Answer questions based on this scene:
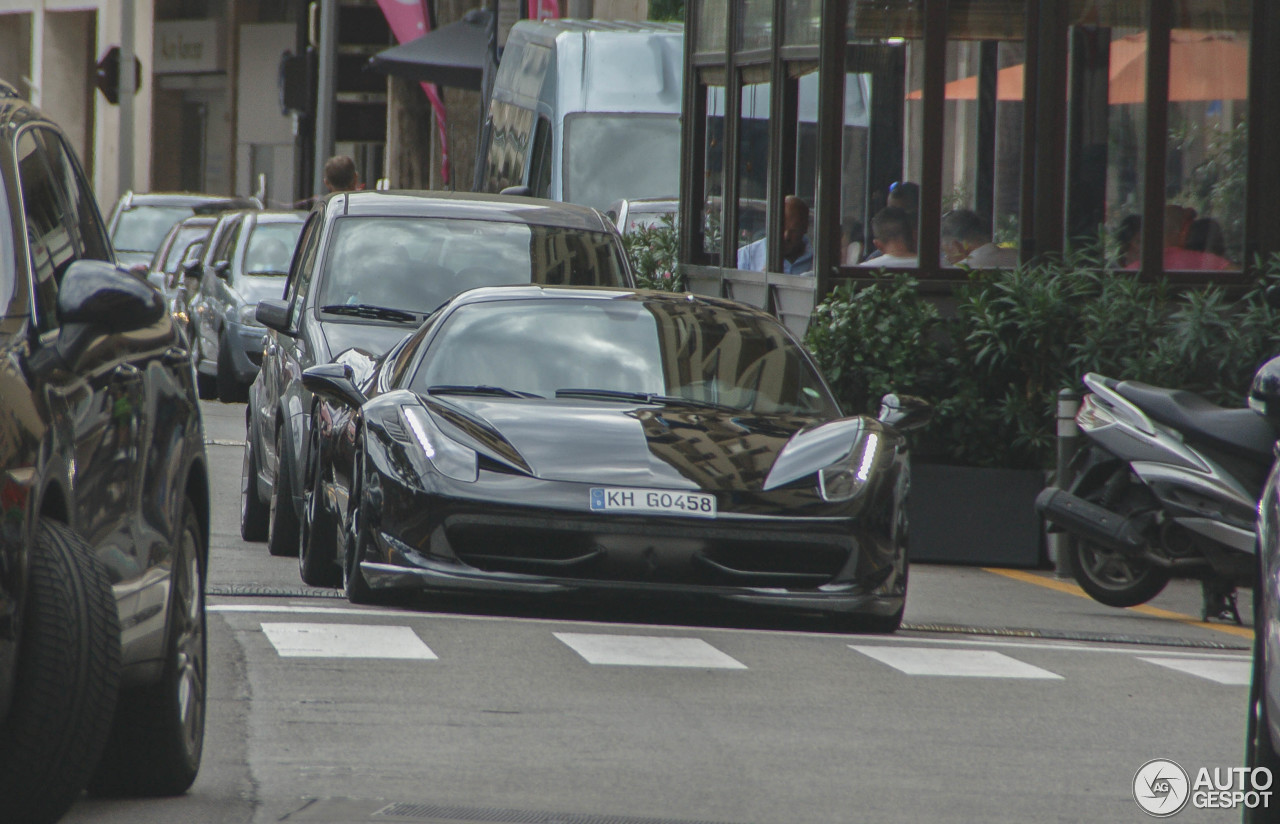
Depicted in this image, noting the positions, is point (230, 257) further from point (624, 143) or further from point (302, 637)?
point (302, 637)

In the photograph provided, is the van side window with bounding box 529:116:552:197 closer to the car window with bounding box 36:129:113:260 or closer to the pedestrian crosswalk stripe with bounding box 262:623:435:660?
the pedestrian crosswalk stripe with bounding box 262:623:435:660

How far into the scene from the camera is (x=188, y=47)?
5531cm

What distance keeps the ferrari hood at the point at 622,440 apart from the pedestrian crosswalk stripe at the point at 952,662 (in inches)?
41.8

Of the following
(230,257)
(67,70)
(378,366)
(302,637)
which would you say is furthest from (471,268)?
(67,70)

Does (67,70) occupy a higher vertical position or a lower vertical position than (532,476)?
higher

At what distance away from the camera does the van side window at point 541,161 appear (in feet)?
64.6

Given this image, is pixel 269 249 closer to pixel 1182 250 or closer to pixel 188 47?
pixel 1182 250

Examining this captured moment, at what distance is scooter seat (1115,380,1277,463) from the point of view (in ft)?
34.7

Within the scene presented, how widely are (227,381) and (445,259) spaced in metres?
9.97

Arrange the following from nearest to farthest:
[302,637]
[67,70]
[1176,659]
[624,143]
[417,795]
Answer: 1. [417,795]
2. [302,637]
3. [1176,659]
4. [624,143]
5. [67,70]

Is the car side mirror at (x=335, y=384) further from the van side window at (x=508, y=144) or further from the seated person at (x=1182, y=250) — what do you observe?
the van side window at (x=508, y=144)

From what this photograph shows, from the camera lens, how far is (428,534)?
7922 mm

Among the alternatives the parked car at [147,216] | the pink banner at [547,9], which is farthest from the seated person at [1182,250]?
the parked car at [147,216]

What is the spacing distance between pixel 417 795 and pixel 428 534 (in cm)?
201
